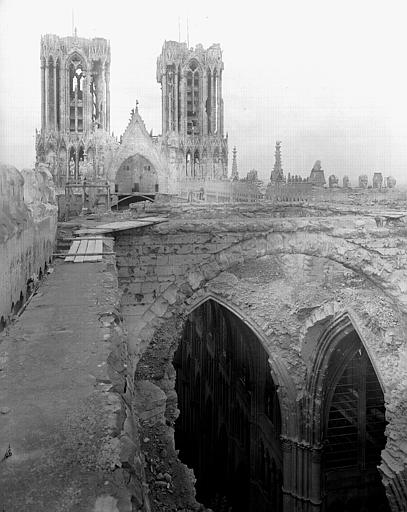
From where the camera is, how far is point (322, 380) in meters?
10.5

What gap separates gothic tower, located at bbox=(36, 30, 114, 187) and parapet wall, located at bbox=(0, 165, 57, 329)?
3542 centimetres

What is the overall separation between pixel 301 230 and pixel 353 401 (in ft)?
12.1

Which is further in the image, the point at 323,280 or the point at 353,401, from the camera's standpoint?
the point at 353,401

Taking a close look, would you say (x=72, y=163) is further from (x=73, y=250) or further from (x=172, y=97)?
(x=73, y=250)

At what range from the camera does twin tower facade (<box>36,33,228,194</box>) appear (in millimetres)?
40719

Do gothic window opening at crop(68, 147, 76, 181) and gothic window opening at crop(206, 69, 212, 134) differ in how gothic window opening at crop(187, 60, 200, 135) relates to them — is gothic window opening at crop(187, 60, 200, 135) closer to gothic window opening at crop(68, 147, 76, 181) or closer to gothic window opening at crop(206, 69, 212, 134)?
gothic window opening at crop(206, 69, 212, 134)

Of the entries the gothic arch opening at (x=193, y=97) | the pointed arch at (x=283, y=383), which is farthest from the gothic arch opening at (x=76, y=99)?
the pointed arch at (x=283, y=383)

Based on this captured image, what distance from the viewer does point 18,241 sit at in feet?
13.3

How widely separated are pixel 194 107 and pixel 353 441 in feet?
119

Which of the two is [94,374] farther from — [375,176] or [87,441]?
[375,176]

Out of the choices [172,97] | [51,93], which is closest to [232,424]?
[51,93]

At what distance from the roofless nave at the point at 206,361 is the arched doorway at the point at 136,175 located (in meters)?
24.1

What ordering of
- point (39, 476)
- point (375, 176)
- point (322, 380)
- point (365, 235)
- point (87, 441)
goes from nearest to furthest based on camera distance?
1. point (39, 476)
2. point (87, 441)
3. point (365, 235)
4. point (322, 380)
5. point (375, 176)

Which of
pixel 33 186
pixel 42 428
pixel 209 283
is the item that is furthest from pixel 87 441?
pixel 209 283
